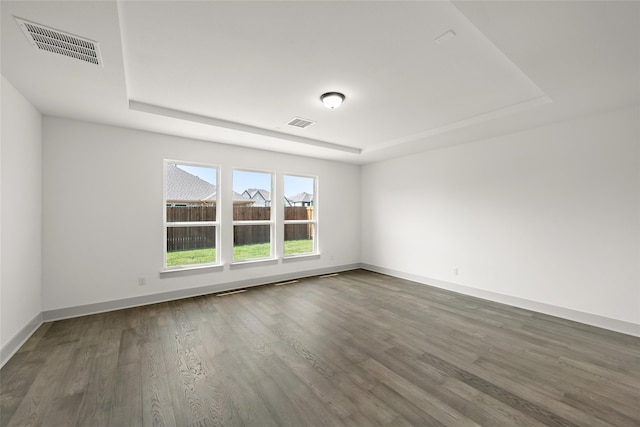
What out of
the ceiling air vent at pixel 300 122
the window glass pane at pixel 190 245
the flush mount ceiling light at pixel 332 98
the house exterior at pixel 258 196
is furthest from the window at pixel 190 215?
the flush mount ceiling light at pixel 332 98

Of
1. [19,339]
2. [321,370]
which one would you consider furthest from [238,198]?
[321,370]

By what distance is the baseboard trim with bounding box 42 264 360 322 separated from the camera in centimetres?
339

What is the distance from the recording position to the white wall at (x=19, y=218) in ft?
7.96

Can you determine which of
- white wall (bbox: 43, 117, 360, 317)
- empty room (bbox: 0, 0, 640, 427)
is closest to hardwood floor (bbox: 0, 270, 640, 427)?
empty room (bbox: 0, 0, 640, 427)

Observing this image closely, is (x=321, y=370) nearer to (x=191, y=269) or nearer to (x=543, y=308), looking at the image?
(x=191, y=269)

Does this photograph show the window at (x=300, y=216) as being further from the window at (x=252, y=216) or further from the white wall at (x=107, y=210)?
the white wall at (x=107, y=210)

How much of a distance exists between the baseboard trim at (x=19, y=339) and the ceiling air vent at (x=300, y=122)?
386 cm

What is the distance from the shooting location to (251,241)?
201 inches

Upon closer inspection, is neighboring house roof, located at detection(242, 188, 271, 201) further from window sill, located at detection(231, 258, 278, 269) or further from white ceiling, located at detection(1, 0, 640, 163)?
white ceiling, located at detection(1, 0, 640, 163)

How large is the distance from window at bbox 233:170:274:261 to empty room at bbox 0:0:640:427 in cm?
4

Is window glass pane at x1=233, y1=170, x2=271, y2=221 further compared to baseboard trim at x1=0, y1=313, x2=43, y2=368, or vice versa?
window glass pane at x1=233, y1=170, x2=271, y2=221

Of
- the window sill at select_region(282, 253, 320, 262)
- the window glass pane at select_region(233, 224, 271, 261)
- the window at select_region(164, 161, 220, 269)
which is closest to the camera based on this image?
the window at select_region(164, 161, 220, 269)

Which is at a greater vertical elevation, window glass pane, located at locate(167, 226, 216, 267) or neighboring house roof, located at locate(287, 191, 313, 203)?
neighboring house roof, located at locate(287, 191, 313, 203)

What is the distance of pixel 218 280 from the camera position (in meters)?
4.59
